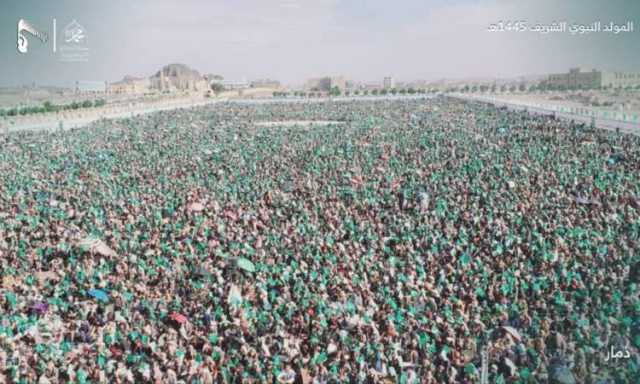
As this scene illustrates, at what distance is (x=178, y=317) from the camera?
1132 centimetres

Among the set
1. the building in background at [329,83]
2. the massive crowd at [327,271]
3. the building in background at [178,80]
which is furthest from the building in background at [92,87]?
the massive crowd at [327,271]

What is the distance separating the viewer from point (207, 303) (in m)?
12.1

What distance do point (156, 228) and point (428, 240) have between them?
7.34 metres

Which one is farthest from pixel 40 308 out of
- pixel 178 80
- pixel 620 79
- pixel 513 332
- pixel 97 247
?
pixel 178 80

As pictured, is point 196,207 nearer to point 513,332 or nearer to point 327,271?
point 327,271

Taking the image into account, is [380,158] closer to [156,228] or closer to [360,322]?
[156,228]

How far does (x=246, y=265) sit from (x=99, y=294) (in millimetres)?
3052

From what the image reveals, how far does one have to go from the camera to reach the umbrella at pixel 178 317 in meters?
11.2

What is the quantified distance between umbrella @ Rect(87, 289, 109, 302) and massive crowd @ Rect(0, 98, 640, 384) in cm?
4

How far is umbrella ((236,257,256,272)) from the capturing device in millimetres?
13539

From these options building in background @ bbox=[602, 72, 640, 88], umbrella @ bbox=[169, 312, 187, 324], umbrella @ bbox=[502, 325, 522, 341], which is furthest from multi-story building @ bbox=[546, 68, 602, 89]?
umbrella @ bbox=[169, 312, 187, 324]

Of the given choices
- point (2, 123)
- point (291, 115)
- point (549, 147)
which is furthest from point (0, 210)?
point (291, 115)

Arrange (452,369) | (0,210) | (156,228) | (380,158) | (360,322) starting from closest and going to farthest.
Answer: (452,369) → (360,322) → (156,228) → (0,210) → (380,158)

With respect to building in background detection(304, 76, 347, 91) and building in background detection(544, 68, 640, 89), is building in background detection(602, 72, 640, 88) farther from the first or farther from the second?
building in background detection(304, 76, 347, 91)
